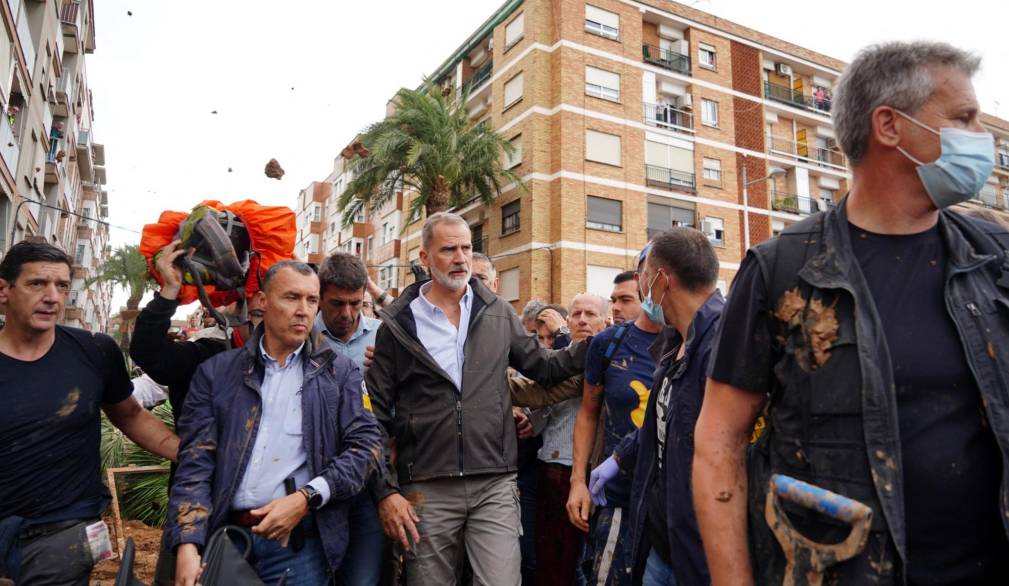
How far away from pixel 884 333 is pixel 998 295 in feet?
1.02

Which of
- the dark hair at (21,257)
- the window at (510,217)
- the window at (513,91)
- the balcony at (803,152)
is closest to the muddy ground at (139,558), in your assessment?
the dark hair at (21,257)

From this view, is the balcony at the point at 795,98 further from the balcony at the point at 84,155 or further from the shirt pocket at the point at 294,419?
the balcony at the point at 84,155

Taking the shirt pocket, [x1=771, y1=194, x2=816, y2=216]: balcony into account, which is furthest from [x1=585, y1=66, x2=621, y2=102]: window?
the shirt pocket

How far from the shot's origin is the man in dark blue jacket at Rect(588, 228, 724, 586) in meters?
2.33

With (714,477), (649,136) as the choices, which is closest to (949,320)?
(714,477)

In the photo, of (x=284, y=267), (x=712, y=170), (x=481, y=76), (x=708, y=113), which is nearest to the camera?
(x=284, y=267)

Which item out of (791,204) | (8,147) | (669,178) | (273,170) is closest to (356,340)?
(273,170)

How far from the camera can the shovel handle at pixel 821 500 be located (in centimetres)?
137

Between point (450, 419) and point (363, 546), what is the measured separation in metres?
0.76

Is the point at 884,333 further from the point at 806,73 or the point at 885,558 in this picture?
the point at 806,73

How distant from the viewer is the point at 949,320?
1.47 metres

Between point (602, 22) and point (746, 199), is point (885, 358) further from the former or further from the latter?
point (746, 199)

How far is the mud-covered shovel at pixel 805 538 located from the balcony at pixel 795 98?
32486mm

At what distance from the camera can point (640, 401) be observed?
3.39 metres
